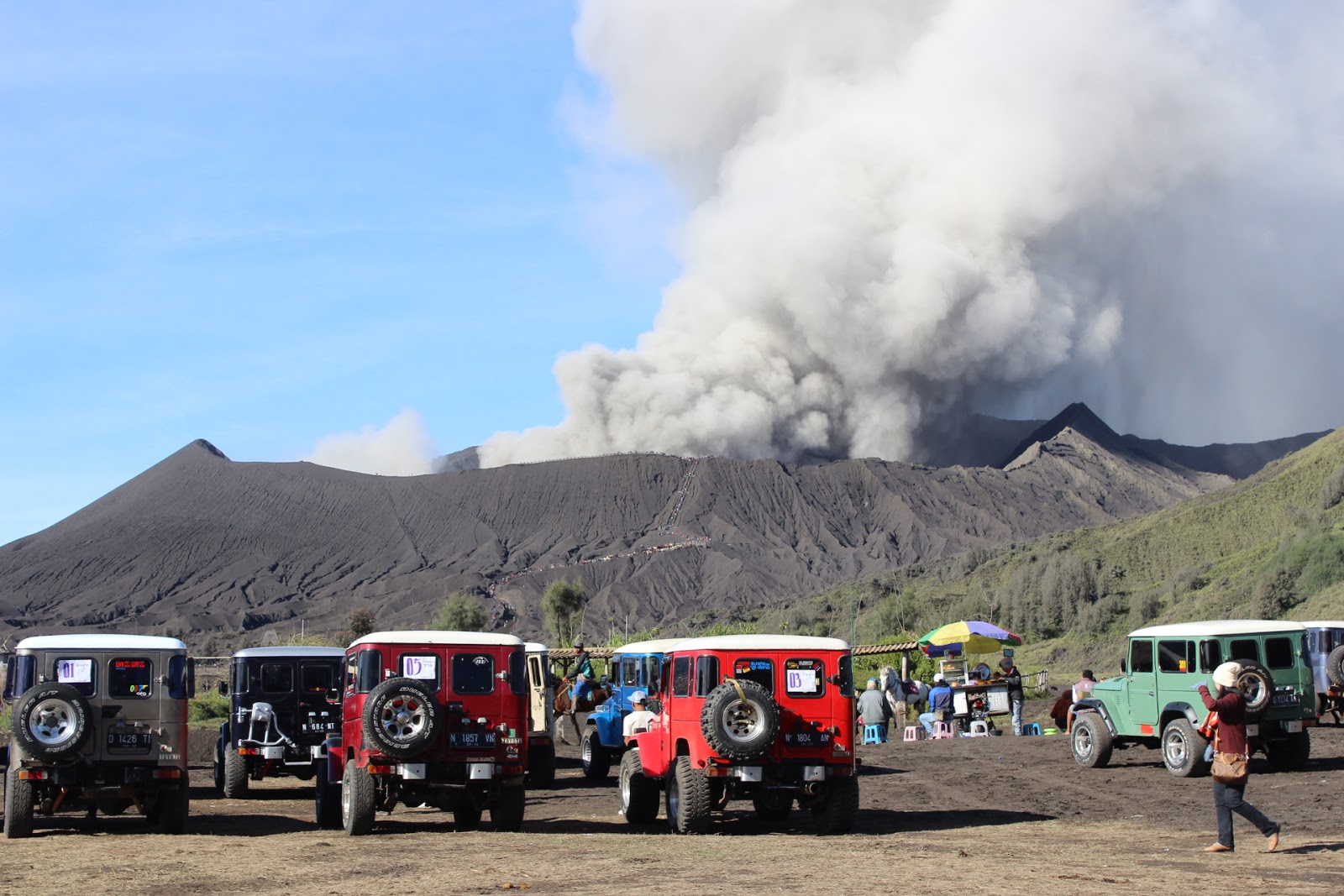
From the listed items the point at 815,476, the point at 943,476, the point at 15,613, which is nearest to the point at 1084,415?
the point at 943,476

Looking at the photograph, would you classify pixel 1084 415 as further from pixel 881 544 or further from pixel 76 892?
pixel 76 892

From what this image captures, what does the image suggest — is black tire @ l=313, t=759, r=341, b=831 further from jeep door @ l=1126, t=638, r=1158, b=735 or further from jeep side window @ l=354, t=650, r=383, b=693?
jeep door @ l=1126, t=638, r=1158, b=735

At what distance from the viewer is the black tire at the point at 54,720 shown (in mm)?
15805

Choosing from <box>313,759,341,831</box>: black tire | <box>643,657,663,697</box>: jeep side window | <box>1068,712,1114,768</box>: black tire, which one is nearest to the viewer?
<box>313,759,341,831</box>: black tire

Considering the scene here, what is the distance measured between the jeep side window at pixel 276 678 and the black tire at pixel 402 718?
682 cm

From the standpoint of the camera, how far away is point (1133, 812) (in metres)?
17.3

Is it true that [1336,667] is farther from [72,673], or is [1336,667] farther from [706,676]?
[72,673]

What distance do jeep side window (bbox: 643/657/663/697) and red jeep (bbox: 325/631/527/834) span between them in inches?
216

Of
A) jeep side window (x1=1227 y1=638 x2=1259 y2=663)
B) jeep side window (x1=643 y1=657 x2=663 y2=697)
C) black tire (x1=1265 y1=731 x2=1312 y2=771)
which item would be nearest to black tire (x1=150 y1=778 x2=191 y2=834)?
jeep side window (x1=643 y1=657 x2=663 y2=697)

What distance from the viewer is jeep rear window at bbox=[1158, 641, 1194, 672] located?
19.9 metres

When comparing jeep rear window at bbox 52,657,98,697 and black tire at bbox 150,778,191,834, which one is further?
black tire at bbox 150,778,191,834

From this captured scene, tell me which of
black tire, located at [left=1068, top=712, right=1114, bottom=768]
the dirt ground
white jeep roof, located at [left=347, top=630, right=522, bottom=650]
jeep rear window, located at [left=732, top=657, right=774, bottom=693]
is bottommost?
the dirt ground

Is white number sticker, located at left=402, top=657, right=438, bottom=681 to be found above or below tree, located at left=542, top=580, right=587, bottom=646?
below

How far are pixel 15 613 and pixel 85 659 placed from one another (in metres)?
105
